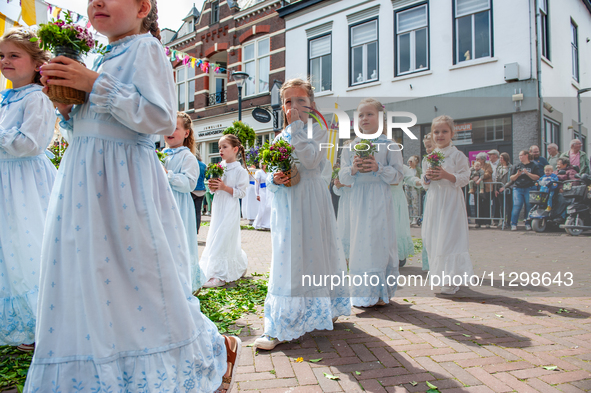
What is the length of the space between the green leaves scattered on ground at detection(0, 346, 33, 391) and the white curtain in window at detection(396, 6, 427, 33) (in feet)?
31.5

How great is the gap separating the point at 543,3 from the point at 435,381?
671 centimetres

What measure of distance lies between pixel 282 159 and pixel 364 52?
8809mm

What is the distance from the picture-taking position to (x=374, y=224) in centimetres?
381

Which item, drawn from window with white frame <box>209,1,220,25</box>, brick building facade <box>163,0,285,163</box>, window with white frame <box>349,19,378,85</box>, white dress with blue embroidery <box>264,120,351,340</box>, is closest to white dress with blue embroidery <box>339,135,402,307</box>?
white dress with blue embroidery <box>264,120,351,340</box>

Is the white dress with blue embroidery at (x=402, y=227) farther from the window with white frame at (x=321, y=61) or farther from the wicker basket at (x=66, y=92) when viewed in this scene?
→ the window with white frame at (x=321, y=61)

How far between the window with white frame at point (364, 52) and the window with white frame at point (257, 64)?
270 inches

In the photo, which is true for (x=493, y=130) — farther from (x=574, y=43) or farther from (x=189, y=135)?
(x=189, y=135)

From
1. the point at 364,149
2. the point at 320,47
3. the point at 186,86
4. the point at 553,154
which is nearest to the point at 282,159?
the point at 364,149

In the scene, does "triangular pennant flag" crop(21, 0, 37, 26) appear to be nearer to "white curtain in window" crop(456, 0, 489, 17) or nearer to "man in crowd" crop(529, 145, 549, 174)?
"man in crowd" crop(529, 145, 549, 174)

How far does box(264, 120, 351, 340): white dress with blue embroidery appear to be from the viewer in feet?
9.12

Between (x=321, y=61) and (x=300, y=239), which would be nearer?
(x=300, y=239)

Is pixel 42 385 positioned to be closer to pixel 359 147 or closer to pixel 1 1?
pixel 359 147

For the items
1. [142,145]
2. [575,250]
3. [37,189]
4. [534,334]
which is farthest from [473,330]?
[37,189]

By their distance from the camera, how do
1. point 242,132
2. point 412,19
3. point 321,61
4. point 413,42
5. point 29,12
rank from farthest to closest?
point 321,61 < point 412,19 < point 413,42 < point 242,132 < point 29,12
